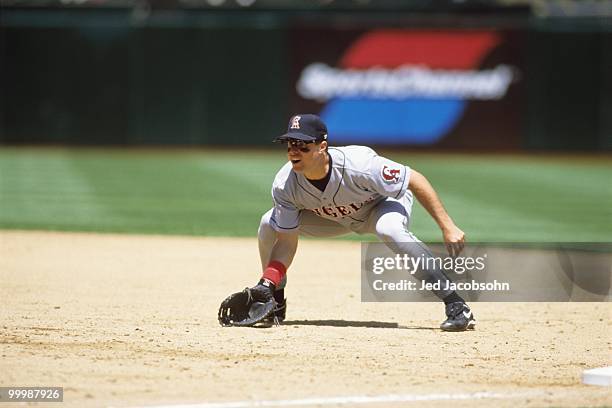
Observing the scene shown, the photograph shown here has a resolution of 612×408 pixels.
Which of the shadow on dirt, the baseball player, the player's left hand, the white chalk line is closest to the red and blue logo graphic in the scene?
the shadow on dirt

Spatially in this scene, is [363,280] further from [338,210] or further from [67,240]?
[67,240]

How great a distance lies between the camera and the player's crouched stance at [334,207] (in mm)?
6348

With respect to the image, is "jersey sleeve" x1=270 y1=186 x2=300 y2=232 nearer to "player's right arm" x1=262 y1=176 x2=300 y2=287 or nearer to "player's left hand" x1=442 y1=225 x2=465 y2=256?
"player's right arm" x1=262 y1=176 x2=300 y2=287

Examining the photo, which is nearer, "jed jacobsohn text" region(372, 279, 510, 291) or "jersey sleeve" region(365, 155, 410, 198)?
"jersey sleeve" region(365, 155, 410, 198)

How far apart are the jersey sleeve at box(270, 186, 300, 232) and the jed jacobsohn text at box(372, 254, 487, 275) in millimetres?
677

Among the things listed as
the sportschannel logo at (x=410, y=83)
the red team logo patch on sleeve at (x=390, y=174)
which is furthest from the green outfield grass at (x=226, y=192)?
the red team logo patch on sleeve at (x=390, y=174)

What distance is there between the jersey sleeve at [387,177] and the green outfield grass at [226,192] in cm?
436

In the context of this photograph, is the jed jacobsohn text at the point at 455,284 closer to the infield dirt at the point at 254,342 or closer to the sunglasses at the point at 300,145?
the infield dirt at the point at 254,342

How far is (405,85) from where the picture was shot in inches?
890

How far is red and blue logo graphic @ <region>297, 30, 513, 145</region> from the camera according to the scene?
74.1 ft

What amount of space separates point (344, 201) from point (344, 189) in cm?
10

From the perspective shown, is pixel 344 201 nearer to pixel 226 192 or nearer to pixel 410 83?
pixel 226 192

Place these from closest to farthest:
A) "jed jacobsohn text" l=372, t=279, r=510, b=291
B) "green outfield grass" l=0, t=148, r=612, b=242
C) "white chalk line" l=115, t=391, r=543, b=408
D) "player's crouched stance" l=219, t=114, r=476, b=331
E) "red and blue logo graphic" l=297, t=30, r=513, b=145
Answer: "white chalk line" l=115, t=391, r=543, b=408 → "player's crouched stance" l=219, t=114, r=476, b=331 → "jed jacobsohn text" l=372, t=279, r=510, b=291 → "green outfield grass" l=0, t=148, r=612, b=242 → "red and blue logo graphic" l=297, t=30, r=513, b=145

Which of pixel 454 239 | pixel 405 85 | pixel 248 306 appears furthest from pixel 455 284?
pixel 405 85
